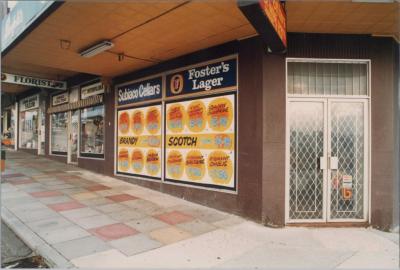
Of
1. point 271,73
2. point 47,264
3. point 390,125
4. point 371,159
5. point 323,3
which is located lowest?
point 47,264

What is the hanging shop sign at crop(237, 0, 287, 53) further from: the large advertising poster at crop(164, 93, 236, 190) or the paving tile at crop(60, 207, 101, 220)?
the paving tile at crop(60, 207, 101, 220)

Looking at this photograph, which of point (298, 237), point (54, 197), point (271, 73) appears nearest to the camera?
point (298, 237)

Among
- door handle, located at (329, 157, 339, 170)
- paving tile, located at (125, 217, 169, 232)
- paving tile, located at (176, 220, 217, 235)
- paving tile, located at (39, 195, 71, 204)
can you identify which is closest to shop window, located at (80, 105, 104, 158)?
paving tile, located at (39, 195, 71, 204)

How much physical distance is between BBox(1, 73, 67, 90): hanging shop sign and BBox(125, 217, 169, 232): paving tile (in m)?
7.45

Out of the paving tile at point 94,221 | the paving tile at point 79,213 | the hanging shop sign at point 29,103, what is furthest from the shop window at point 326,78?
the hanging shop sign at point 29,103

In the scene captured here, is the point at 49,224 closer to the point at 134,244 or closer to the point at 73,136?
the point at 134,244

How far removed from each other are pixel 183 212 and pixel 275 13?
14.2ft

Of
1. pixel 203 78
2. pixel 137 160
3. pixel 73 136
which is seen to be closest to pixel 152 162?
pixel 137 160

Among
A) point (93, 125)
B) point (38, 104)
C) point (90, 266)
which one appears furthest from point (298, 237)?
point (38, 104)

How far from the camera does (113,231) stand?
17.5ft

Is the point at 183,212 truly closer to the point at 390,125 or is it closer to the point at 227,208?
the point at 227,208

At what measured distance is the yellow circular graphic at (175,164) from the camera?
308 inches

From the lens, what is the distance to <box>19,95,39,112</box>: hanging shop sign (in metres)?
16.0

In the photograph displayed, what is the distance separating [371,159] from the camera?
19.8 ft
